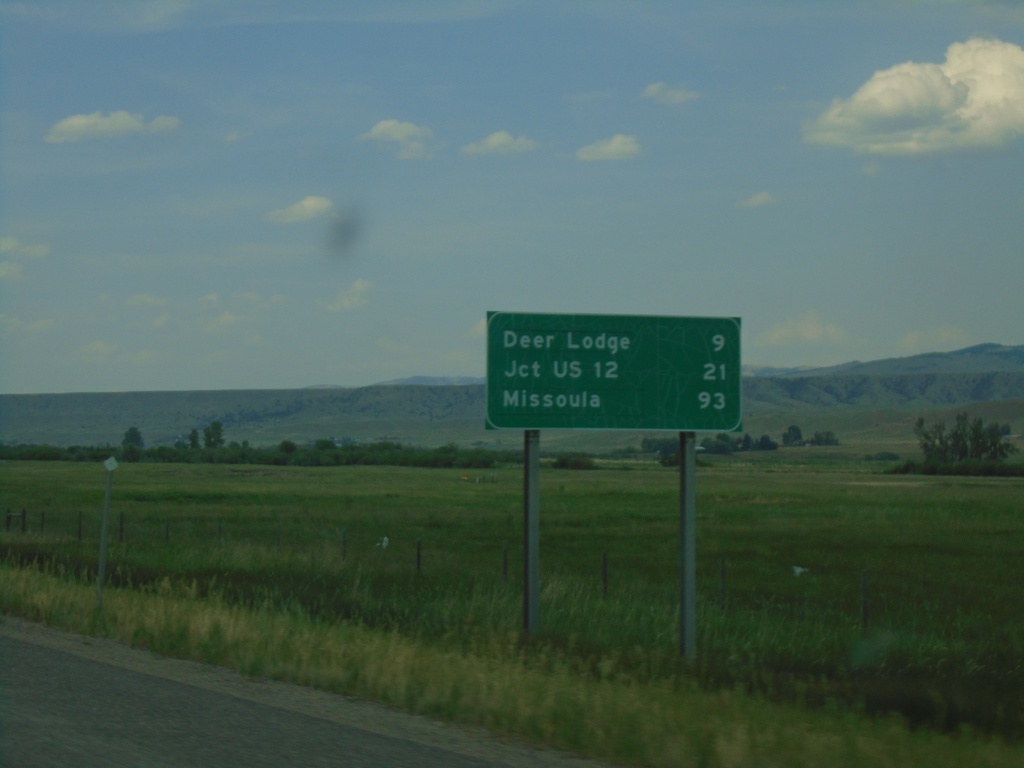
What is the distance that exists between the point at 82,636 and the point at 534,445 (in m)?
5.76

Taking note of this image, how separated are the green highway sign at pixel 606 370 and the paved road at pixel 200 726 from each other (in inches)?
205

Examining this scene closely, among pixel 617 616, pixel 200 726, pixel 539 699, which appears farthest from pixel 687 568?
pixel 200 726

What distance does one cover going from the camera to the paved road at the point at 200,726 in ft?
26.5

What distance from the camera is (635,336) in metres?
15.2

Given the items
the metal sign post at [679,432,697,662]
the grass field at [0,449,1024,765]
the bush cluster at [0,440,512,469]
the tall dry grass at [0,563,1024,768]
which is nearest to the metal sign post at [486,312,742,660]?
the metal sign post at [679,432,697,662]

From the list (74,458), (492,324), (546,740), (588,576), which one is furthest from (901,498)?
(74,458)

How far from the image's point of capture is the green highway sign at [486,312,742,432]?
15.1 meters

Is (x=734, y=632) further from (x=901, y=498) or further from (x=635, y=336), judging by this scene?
(x=901, y=498)

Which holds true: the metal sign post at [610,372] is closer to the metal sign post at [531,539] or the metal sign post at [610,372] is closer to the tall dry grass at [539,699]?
the metal sign post at [531,539]

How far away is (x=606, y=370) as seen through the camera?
15.2 meters

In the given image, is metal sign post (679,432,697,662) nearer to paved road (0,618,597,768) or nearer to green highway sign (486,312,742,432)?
green highway sign (486,312,742,432)

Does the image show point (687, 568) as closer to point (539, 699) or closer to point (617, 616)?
point (539, 699)

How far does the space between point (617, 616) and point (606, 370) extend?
5.46m

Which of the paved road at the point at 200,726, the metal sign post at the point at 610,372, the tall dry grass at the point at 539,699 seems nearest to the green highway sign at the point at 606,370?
the metal sign post at the point at 610,372
